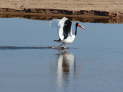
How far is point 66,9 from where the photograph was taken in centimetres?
3203

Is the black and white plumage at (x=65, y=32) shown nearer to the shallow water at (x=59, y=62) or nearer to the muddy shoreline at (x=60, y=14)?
the shallow water at (x=59, y=62)

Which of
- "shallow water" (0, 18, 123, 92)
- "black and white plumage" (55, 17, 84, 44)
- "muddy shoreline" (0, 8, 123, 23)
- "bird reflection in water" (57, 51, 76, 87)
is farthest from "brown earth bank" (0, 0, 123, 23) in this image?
"bird reflection in water" (57, 51, 76, 87)

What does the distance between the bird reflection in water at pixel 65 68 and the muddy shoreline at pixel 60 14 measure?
11257 mm

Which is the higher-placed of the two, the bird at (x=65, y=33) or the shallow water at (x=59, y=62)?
the bird at (x=65, y=33)

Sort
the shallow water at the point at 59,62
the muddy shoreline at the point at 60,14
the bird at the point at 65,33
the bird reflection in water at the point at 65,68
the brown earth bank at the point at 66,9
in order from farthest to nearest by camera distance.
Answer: the brown earth bank at the point at 66,9
the muddy shoreline at the point at 60,14
the bird at the point at 65,33
the bird reflection in water at the point at 65,68
the shallow water at the point at 59,62

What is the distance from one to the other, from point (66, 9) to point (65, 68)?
16530 millimetres

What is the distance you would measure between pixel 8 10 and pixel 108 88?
18870 mm

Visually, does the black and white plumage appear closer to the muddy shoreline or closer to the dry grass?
the muddy shoreline

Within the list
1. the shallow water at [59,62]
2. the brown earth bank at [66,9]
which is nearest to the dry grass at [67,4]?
the brown earth bank at [66,9]

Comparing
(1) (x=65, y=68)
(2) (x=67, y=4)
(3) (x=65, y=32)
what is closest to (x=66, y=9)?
(2) (x=67, y=4)

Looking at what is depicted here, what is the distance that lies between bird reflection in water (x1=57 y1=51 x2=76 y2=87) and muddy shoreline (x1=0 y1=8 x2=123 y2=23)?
11.3 m

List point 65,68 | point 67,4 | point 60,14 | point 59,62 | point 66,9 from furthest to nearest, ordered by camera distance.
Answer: point 67,4 < point 66,9 < point 60,14 < point 59,62 < point 65,68

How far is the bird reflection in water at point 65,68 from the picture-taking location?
13.9 metres

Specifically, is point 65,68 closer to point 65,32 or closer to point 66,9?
point 65,32
